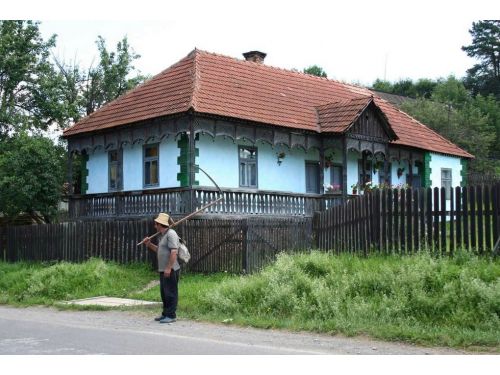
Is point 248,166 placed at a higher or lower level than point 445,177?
higher

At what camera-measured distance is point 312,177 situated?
1009 inches

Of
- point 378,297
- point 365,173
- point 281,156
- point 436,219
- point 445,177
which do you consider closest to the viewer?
point 378,297

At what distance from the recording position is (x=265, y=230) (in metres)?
16.9

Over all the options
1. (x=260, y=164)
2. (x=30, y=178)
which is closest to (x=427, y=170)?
(x=260, y=164)

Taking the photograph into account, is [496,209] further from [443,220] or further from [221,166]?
[221,166]

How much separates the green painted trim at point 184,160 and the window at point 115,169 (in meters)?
3.30

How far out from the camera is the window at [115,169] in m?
24.3

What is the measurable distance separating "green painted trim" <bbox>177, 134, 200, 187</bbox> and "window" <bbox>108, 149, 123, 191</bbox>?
3305 mm

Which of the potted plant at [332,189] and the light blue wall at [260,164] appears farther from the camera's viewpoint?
the potted plant at [332,189]

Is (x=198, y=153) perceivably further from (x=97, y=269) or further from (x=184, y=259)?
(x=184, y=259)

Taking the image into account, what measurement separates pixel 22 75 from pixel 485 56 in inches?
2315

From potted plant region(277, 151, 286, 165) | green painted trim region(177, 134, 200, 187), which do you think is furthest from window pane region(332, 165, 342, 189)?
green painted trim region(177, 134, 200, 187)

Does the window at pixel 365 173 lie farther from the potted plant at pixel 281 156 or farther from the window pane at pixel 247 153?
the window pane at pixel 247 153

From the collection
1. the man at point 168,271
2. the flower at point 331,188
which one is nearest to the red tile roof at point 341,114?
the flower at point 331,188
